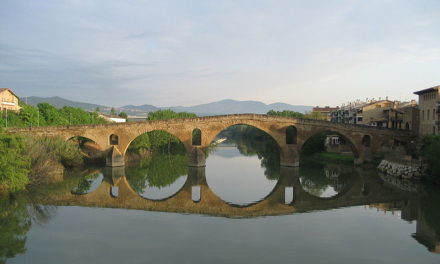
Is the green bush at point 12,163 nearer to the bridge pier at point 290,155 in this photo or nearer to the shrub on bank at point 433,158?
the bridge pier at point 290,155

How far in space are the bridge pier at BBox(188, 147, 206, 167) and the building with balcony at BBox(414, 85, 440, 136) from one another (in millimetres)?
20055

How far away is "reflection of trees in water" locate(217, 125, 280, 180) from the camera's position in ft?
128

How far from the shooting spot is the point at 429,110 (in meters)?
34.7

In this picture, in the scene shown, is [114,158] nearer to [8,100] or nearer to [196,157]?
[196,157]

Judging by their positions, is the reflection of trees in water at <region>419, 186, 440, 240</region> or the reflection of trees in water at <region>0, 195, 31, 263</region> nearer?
the reflection of trees in water at <region>0, 195, 31, 263</region>

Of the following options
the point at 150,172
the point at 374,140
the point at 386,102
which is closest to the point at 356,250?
the point at 150,172

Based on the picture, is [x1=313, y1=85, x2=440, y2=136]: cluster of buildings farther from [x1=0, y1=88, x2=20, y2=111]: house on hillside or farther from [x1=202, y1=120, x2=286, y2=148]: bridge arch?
[x1=0, y1=88, x2=20, y2=111]: house on hillside

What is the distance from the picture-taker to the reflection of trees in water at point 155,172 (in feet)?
94.5

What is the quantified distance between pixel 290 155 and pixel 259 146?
3382cm

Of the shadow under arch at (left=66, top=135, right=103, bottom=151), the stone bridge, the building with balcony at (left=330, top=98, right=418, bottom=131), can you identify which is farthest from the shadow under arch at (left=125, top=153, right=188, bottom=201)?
the building with balcony at (left=330, top=98, right=418, bottom=131)

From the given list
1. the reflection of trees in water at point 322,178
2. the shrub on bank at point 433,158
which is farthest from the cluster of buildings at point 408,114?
the reflection of trees in water at point 322,178

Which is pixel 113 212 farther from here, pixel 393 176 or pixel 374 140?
pixel 374 140

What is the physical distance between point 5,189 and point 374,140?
104 feet

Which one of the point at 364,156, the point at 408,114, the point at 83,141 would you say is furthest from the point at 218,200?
the point at 408,114
